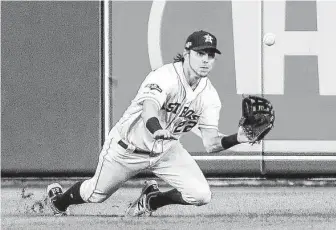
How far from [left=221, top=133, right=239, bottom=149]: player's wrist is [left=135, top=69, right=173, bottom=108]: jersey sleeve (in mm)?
507

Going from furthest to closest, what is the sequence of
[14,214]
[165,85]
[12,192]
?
[12,192], [14,214], [165,85]

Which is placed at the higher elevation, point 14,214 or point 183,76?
point 183,76

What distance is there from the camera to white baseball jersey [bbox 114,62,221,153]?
6.96 metres

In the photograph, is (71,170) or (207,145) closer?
(207,145)

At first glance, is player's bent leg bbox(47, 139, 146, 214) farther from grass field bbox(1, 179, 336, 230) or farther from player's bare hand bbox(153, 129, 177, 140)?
player's bare hand bbox(153, 129, 177, 140)

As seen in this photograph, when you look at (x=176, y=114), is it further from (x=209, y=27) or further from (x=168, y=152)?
(x=209, y=27)

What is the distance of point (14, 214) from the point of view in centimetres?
791

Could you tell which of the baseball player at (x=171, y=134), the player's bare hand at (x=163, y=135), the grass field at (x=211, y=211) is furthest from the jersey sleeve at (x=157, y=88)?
the grass field at (x=211, y=211)

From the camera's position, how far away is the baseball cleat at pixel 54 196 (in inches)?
304

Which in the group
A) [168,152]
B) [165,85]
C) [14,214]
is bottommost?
[14,214]

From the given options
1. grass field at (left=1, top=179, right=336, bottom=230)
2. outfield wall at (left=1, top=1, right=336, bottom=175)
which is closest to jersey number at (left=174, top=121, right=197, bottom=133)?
grass field at (left=1, top=179, right=336, bottom=230)

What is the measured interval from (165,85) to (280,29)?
202 cm

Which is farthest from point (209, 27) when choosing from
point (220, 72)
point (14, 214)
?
point (14, 214)

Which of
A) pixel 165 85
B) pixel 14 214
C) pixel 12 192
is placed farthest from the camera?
pixel 12 192
